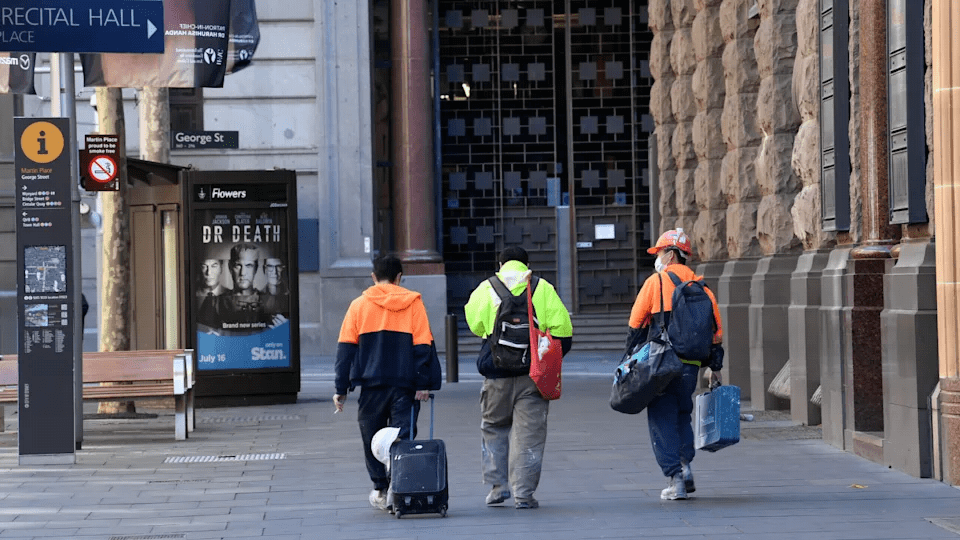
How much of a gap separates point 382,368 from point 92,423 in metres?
7.63

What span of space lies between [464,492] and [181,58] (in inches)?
313

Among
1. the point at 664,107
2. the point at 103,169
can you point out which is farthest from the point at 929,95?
the point at 664,107

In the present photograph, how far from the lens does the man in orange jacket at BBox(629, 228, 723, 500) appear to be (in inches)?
365

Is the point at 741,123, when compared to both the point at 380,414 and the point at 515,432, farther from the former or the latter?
the point at 380,414

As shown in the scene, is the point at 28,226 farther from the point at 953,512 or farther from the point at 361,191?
the point at 361,191

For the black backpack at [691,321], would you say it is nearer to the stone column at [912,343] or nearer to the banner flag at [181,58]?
the stone column at [912,343]

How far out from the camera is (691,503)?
30.1 feet

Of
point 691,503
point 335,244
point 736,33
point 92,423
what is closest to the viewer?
point 691,503

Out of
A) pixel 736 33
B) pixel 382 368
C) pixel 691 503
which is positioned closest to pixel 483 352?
pixel 382 368

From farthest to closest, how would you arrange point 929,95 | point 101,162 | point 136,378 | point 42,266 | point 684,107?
point 684,107, point 101,162, point 136,378, point 42,266, point 929,95

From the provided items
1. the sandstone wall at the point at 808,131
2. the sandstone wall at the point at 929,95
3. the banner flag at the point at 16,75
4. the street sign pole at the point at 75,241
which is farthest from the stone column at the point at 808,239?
the banner flag at the point at 16,75

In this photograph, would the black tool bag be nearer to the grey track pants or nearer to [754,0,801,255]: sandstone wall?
the grey track pants

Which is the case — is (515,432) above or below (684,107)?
below

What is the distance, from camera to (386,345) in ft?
29.9
